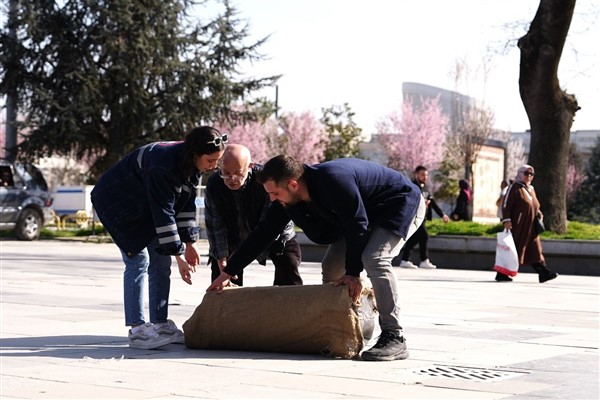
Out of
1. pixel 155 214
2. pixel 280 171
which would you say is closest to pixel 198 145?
pixel 155 214

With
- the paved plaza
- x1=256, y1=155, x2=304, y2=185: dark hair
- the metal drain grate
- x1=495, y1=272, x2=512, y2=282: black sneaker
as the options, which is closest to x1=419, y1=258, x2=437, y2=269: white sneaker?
x1=495, y1=272, x2=512, y2=282: black sneaker

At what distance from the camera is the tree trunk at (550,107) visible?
22469 millimetres

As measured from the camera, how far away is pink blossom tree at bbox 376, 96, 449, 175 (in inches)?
2830

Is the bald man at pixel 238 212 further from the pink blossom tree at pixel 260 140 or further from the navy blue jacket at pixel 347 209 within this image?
the pink blossom tree at pixel 260 140

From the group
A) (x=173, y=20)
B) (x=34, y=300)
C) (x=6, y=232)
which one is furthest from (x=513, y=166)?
(x=34, y=300)

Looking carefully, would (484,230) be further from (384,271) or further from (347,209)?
(347,209)

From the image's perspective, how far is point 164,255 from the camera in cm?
814

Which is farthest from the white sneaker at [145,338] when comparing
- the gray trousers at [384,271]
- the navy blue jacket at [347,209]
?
the gray trousers at [384,271]

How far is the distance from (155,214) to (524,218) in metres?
10.8

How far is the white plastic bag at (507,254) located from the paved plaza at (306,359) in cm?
356

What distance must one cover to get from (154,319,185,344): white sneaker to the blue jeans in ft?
0.20

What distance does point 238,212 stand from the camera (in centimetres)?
853

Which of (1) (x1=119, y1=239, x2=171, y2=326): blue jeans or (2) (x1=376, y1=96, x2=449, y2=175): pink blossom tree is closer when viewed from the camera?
(1) (x1=119, y1=239, x2=171, y2=326): blue jeans

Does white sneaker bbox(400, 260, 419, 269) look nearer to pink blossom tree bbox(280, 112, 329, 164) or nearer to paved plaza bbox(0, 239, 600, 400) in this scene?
paved plaza bbox(0, 239, 600, 400)
